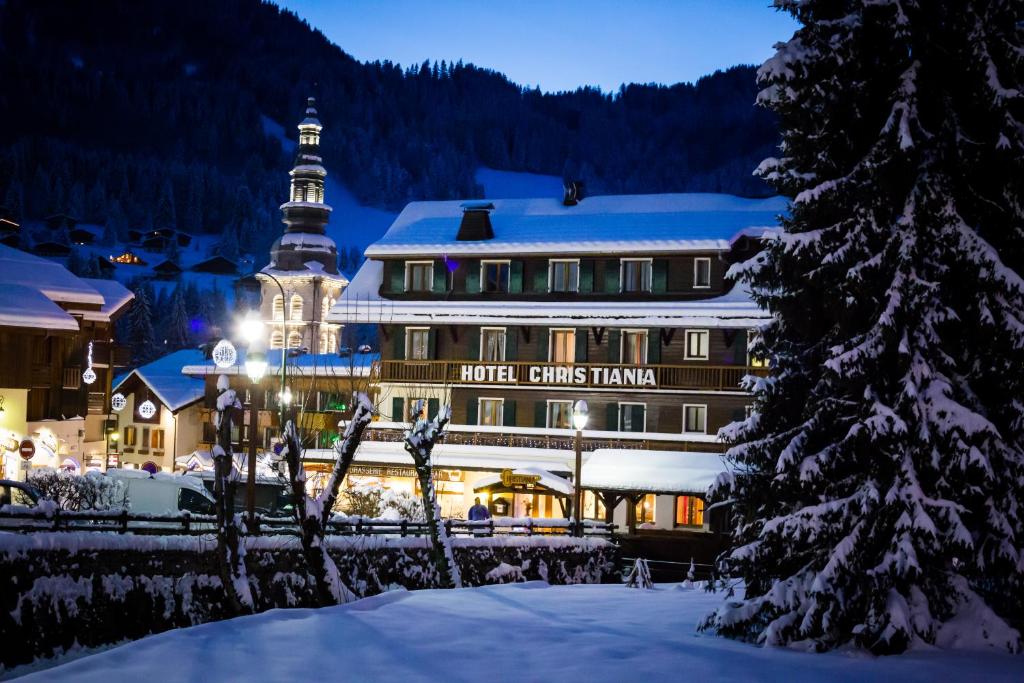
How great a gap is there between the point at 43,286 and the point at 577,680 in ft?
161

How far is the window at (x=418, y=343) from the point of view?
156 ft

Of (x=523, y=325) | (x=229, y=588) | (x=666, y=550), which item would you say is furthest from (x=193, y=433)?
(x=229, y=588)

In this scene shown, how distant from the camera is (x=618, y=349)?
45.5 m

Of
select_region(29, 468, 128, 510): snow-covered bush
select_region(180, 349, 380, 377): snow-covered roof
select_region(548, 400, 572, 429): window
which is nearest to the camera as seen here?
select_region(29, 468, 128, 510): snow-covered bush

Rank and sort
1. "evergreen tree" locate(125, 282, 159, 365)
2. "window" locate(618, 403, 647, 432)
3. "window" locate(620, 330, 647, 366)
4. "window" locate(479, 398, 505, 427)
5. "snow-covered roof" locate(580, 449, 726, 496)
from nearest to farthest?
"snow-covered roof" locate(580, 449, 726, 496), "window" locate(618, 403, 647, 432), "window" locate(620, 330, 647, 366), "window" locate(479, 398, 505, 427), "evergreen tree" locate(125, 282, 159, 365)

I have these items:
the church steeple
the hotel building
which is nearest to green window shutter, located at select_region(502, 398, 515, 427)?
the hotel building

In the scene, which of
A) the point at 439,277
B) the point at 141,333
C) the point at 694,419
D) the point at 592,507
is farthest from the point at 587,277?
the point at 141,333

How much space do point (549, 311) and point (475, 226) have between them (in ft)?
18.0

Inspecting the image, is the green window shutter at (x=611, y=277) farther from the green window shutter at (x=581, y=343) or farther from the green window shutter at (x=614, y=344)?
the green window shutter at (x=581, y=343)

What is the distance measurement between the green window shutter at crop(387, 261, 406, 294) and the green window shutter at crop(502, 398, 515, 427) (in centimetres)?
701

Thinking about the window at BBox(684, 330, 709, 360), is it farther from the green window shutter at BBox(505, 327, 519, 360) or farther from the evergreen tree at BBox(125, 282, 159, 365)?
the evergreen tree at BBox(125, 282, 159, 365)

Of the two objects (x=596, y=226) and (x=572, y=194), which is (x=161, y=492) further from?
(x=572, y=194)

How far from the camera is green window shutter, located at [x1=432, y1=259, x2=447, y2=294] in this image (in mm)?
47938

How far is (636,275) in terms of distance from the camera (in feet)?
150
